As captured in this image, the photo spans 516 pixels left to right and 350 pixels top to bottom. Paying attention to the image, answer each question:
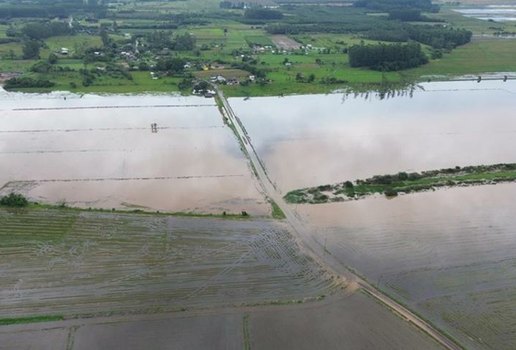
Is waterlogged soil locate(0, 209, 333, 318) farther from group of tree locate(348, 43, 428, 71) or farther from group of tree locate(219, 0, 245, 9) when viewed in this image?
group of tree locate(219, 0, 245, 9)

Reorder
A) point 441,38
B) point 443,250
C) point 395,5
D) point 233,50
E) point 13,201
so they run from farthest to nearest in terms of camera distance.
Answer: point 395,5 < point 441,38 < point 233,50 < point 13,201 < point 443,250

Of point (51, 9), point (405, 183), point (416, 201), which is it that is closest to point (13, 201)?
point (416, 201)

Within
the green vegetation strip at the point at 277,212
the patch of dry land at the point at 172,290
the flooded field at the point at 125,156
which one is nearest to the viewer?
the patch of dry land at the point at 172,290

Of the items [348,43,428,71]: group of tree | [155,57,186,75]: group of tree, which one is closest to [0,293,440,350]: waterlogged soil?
[155,57,186,75]: group of tree

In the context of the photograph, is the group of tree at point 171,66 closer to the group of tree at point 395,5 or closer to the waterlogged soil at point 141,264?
the waterlogged soil at point 141,264

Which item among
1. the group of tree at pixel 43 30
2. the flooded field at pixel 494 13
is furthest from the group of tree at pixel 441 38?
the group of tree at pixel 43 30

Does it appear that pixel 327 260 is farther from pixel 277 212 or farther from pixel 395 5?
pixel 395 5
